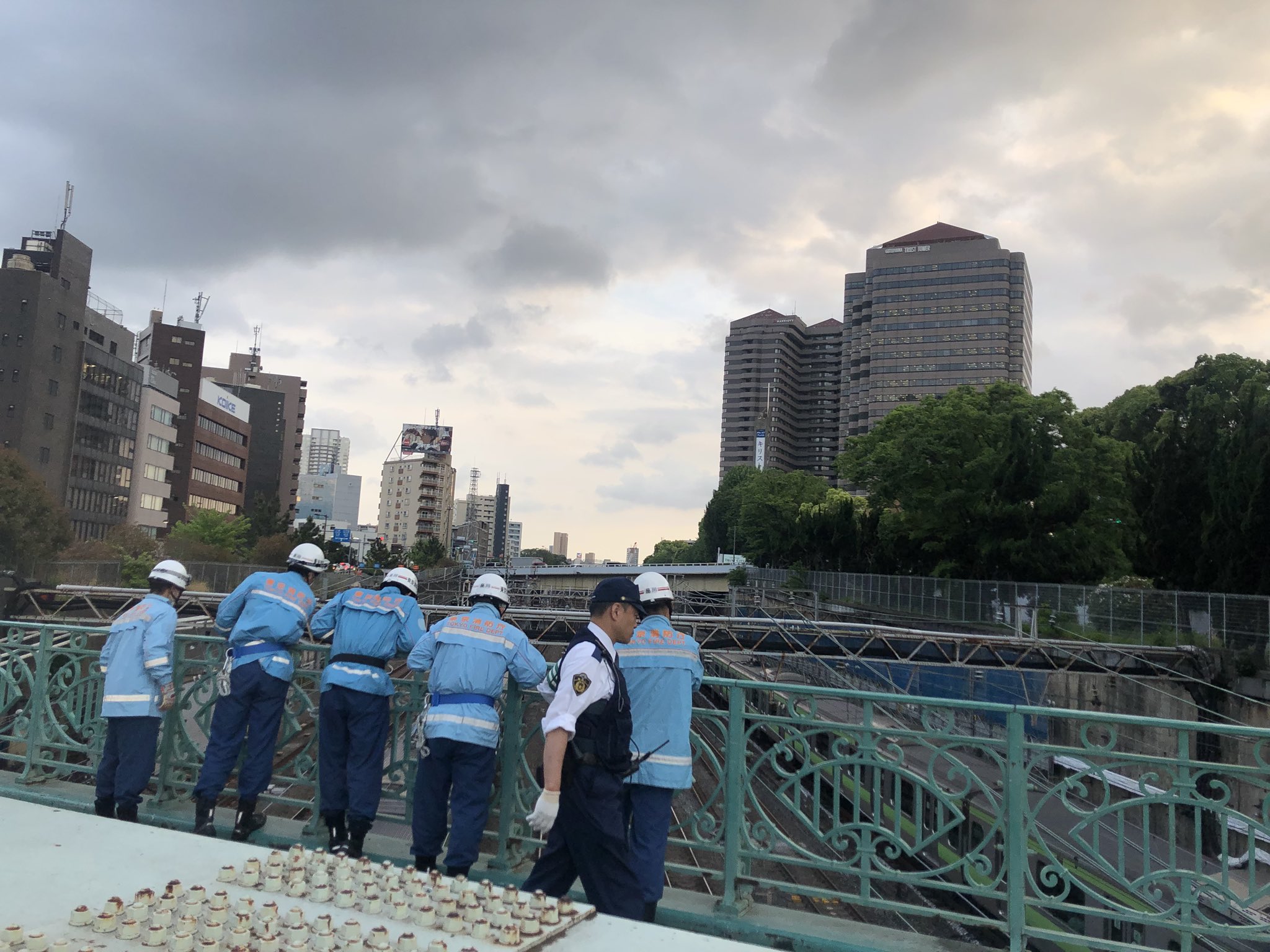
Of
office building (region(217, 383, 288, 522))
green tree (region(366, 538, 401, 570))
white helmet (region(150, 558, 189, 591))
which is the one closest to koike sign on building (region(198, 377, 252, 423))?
office building (region(217, 383, 288, 522))

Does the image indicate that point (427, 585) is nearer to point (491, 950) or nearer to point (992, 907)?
point (992, 907)

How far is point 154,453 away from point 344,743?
72098 millimetres

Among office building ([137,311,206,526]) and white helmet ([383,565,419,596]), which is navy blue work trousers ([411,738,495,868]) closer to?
white helmet ([383,565,419,596])

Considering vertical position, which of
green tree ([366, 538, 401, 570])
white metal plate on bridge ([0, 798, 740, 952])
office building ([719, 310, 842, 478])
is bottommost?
green tree ([366, 538, 401, 570])

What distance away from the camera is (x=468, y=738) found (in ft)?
13.6

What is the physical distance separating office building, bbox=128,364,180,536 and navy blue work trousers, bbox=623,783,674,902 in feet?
226

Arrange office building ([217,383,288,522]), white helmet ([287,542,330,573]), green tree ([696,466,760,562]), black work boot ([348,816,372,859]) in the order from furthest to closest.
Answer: green tree ([696,466,760,562]), office building ([217,383,288,522]), white helmet ([287,542,330,573]), black work boot ([348,816,372,859])

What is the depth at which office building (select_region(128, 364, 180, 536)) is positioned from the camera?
210 feet

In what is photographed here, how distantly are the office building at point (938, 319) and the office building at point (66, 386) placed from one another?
8112 cm

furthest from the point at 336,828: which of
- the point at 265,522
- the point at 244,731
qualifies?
the point at 265,522

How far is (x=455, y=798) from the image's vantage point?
419 centimetres

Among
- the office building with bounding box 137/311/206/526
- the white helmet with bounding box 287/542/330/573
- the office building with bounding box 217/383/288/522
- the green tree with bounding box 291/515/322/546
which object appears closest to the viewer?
the white helmet with bounding box 287/542/330/573

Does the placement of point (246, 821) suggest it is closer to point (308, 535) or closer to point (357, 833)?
point (357, 833)

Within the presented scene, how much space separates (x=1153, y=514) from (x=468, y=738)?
110 feet
